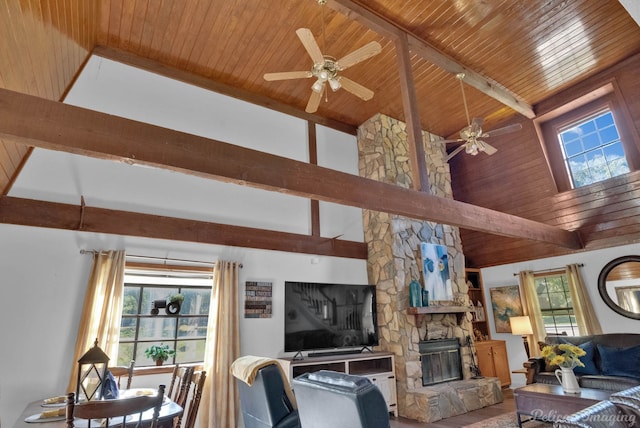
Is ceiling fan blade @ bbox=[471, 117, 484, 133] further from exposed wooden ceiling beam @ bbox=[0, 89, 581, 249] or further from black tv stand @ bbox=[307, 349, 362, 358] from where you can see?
black tv stand @ bbox=[307, 349, 362, 358]

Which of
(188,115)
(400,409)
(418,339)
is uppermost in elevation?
(188,115)

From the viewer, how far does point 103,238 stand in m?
4.11

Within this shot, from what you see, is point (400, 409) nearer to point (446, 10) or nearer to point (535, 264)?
point (535, 264)

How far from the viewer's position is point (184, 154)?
8.27 feet

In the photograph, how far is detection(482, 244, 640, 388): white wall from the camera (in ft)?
18.7

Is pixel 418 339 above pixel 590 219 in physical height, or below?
below

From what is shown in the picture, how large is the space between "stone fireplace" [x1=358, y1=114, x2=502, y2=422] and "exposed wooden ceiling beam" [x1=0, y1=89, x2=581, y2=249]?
2.08 metres

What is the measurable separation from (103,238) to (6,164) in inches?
45.8

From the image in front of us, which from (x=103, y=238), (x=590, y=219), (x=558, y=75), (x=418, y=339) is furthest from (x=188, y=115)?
(x=590, y=219)

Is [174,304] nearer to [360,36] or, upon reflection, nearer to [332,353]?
[332,353]

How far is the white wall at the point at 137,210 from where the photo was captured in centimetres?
355

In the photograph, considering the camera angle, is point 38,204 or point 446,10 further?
point 446,10

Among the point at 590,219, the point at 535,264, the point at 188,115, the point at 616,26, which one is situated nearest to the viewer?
the point at 616,26

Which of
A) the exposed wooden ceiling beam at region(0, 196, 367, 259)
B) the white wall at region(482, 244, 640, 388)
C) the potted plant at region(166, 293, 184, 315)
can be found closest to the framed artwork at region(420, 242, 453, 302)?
the exposed wooden ceiling beam at region(0, 196, 367, 259)
